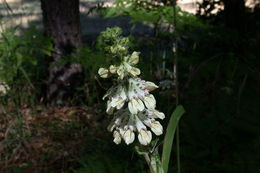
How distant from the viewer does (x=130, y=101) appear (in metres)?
1.42

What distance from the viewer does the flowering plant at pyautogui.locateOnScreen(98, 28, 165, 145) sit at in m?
1.38

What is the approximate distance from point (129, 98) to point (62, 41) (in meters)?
2.84

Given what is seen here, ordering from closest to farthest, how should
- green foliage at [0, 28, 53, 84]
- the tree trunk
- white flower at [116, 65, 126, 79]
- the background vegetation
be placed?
white flower at [116, 65, 126, 79] < the background vegetation < green foliage at [0, 28, 53, 84] < the tree trunk

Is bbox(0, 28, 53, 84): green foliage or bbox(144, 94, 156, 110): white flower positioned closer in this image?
bbox(144, 94, 156, 110): white flower

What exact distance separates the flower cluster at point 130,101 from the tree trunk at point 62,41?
2414mm

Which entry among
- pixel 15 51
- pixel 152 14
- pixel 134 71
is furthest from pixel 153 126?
pixel 15 51

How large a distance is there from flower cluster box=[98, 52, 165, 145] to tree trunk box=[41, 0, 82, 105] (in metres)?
2.41

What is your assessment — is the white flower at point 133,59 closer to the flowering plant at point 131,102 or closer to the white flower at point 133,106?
the flowering plant at point 131,102

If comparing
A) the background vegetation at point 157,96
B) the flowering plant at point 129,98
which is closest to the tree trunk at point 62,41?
the background vegetation at point 157,96

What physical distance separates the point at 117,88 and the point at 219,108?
1467 millimetres

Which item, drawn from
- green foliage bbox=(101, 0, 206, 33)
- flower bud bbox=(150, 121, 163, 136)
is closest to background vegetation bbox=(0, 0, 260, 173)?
green foliage bbox=(101, 0, 206, 33)

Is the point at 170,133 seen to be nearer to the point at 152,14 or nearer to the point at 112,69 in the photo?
the point at 112,69

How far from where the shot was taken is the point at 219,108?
2.72 meters

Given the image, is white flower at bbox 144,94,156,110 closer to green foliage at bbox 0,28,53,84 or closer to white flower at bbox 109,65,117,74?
white flower at bbox 109,65,117,74
